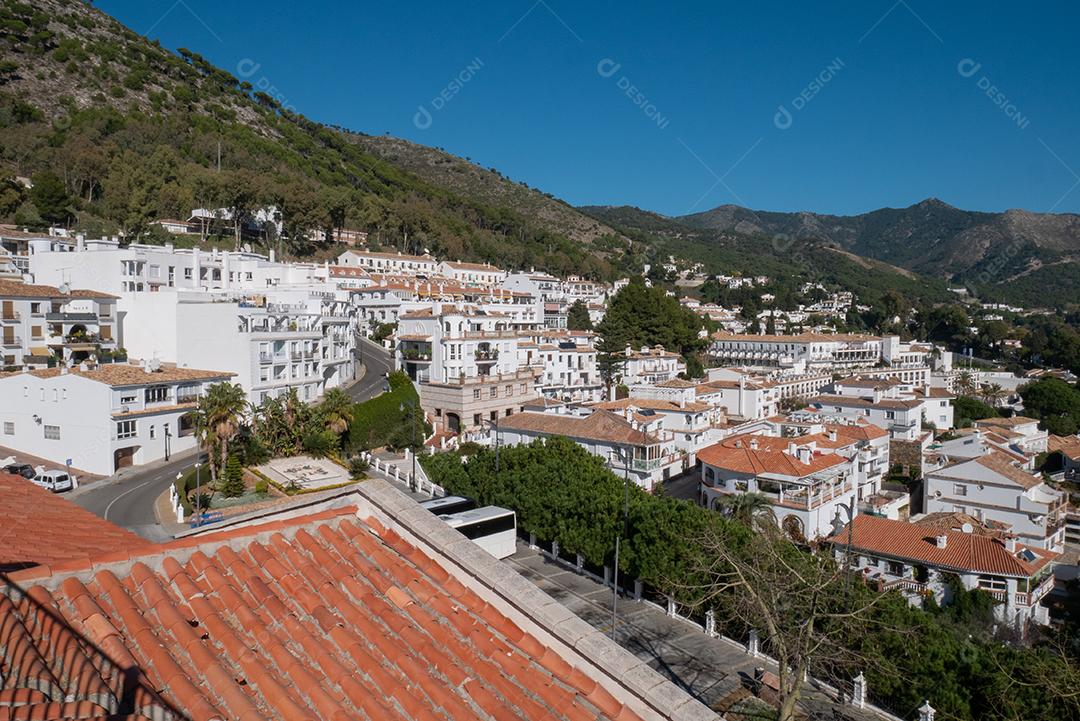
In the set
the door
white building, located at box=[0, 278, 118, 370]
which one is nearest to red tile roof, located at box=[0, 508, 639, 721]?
the door

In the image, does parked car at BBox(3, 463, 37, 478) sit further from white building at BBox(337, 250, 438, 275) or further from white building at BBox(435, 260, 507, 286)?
white building at BBox(435, 260, 507, 286)

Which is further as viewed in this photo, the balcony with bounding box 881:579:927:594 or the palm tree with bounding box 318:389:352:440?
the palm tree with bounding box 318:389:352:440

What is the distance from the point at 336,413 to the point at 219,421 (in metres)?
6.52

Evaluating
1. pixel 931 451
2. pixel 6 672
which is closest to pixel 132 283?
pixel 6 672

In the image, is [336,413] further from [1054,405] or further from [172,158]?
[1054,405]

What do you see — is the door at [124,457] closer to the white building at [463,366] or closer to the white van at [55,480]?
the white van at [55,480]

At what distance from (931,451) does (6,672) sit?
175 ft

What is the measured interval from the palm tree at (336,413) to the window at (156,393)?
24.1 ft

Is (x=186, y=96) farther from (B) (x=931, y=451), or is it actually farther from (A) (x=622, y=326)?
(B) (x=931, y=451)

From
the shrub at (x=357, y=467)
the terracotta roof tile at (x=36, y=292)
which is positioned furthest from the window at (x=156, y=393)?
the terracotta roof tile at (x=36, y=292)

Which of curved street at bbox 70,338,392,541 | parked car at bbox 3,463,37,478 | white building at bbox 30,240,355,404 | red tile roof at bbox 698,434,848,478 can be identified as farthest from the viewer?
white building at bbox 30,240,355,404

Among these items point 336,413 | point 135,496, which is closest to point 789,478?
point 336,413

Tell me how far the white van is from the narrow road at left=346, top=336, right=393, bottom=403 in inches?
690

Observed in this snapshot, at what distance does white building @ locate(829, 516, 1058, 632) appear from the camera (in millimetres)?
27547
